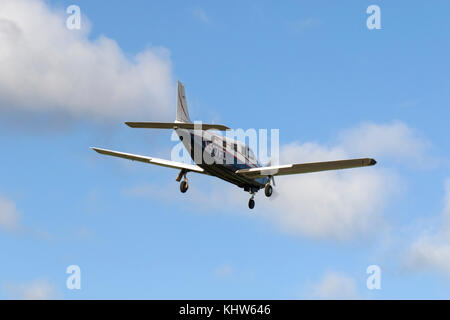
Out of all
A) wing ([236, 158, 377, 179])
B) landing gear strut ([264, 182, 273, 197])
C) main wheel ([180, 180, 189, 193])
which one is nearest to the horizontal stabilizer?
main wheel ([180, 180, 189, 193])

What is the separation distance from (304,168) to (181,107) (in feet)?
22.4

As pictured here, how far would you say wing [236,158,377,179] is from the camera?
96.2 feet

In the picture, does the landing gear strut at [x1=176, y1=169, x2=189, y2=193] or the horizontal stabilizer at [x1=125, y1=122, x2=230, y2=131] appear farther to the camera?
the landing gear strut at [x1=176, y1=169, x2=189, y2=193]

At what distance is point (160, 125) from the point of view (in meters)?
29.6

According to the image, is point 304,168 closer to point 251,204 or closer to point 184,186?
point 251,204

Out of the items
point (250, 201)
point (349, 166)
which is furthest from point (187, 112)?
point (349, 166)

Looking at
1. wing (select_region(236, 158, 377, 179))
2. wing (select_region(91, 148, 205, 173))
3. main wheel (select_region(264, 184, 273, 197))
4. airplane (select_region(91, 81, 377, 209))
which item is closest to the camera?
wing (select_region(236, 158, 377, 179))

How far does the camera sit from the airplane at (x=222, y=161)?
31109mm

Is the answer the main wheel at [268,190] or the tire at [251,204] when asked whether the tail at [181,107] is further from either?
the tire at [251,204]

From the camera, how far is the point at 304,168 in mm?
32656

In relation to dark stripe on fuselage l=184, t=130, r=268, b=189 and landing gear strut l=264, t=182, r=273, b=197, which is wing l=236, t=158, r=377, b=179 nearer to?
dark stripe on fuselage l=184, t=130, r=268, b=189

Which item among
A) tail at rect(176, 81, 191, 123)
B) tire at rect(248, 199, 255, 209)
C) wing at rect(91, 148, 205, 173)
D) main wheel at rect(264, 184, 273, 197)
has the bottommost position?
tire at rect(248, 199, 255, 209)
